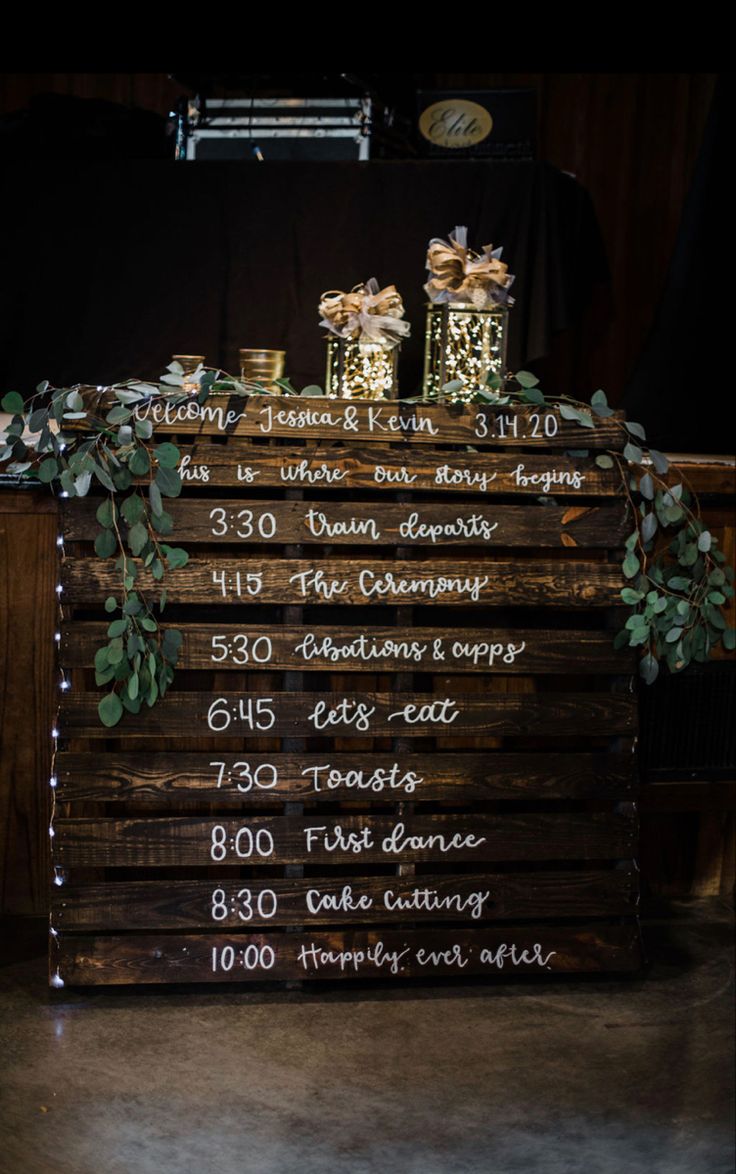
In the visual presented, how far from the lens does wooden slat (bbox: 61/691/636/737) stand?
252 cm

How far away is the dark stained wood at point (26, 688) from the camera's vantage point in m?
2.77

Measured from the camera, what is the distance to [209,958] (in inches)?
98.7

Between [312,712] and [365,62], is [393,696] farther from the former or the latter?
[365,62]

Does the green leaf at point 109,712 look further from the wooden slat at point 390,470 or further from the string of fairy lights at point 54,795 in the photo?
the wooden slat at point 390,470

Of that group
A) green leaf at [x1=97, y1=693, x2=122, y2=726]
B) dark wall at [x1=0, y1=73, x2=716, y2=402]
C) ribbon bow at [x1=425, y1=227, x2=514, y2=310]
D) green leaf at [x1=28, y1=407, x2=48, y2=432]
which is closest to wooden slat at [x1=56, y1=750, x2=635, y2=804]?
green leaf at [x1=97, y1=693, x2=122, y2=726]

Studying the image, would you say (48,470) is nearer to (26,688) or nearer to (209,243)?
(26,688)

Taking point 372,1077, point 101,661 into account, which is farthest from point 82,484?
point 372,1077

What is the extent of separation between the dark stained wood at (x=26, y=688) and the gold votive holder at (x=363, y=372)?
0.75 meters

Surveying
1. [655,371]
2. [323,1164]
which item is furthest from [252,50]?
[655,371]

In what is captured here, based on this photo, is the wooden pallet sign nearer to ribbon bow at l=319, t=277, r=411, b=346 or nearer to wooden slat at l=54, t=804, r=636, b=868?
wooden slat at l=54, t=804, r=636, b=868

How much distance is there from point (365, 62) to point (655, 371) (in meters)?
3.32

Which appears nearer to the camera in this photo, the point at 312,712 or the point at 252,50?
the point at 252,50

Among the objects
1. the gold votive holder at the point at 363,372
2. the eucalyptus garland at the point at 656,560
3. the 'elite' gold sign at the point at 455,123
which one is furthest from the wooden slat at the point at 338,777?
the 'elite' gold sign at the point at 455,123

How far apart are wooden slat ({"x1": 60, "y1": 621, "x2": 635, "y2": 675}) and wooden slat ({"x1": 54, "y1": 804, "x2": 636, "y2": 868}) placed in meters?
0.33
